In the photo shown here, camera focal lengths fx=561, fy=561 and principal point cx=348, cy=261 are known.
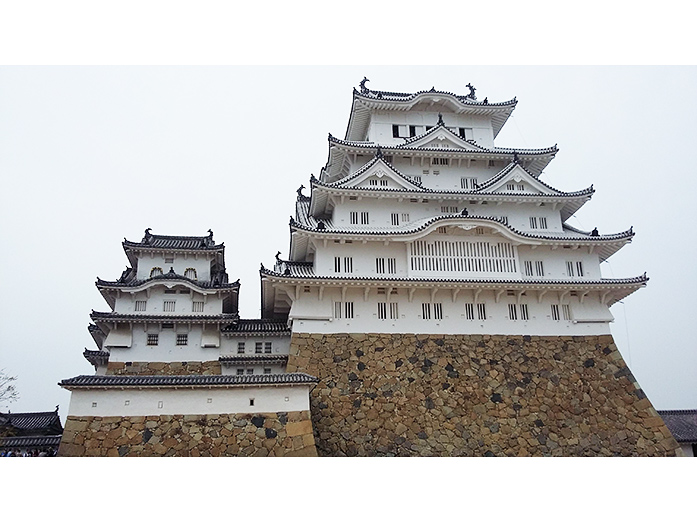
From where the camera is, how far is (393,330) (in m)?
19.5

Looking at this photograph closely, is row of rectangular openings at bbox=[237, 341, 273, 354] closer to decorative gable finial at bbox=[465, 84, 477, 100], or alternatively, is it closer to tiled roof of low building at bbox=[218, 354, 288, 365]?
tiled roof of low building at bbox=[218, 354, 288, 365]

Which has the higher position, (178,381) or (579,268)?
(579,268)

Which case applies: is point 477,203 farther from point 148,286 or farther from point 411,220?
point 148,286

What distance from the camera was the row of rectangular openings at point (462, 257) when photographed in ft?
66.9

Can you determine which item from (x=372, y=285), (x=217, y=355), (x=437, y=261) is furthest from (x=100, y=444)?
(x=437, y=261)

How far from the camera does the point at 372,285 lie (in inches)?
760

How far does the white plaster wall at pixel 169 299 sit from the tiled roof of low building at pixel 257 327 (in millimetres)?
845

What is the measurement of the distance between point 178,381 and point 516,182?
15130 mm

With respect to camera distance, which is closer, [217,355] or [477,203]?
[217,355]

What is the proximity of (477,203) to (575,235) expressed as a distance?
404 centimetres

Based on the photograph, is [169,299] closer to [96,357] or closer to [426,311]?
[96,357]

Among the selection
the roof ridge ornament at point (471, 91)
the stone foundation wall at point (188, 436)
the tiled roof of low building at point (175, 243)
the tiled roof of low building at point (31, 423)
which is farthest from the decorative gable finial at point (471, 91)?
the tiled roof of low building at point (31, 423)

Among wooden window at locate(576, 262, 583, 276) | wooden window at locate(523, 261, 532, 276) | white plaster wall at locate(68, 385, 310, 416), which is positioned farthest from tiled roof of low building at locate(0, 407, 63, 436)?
wooden window at locate(576, 262, 583, 276)

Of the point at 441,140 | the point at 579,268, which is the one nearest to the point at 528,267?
the point at 579,268
